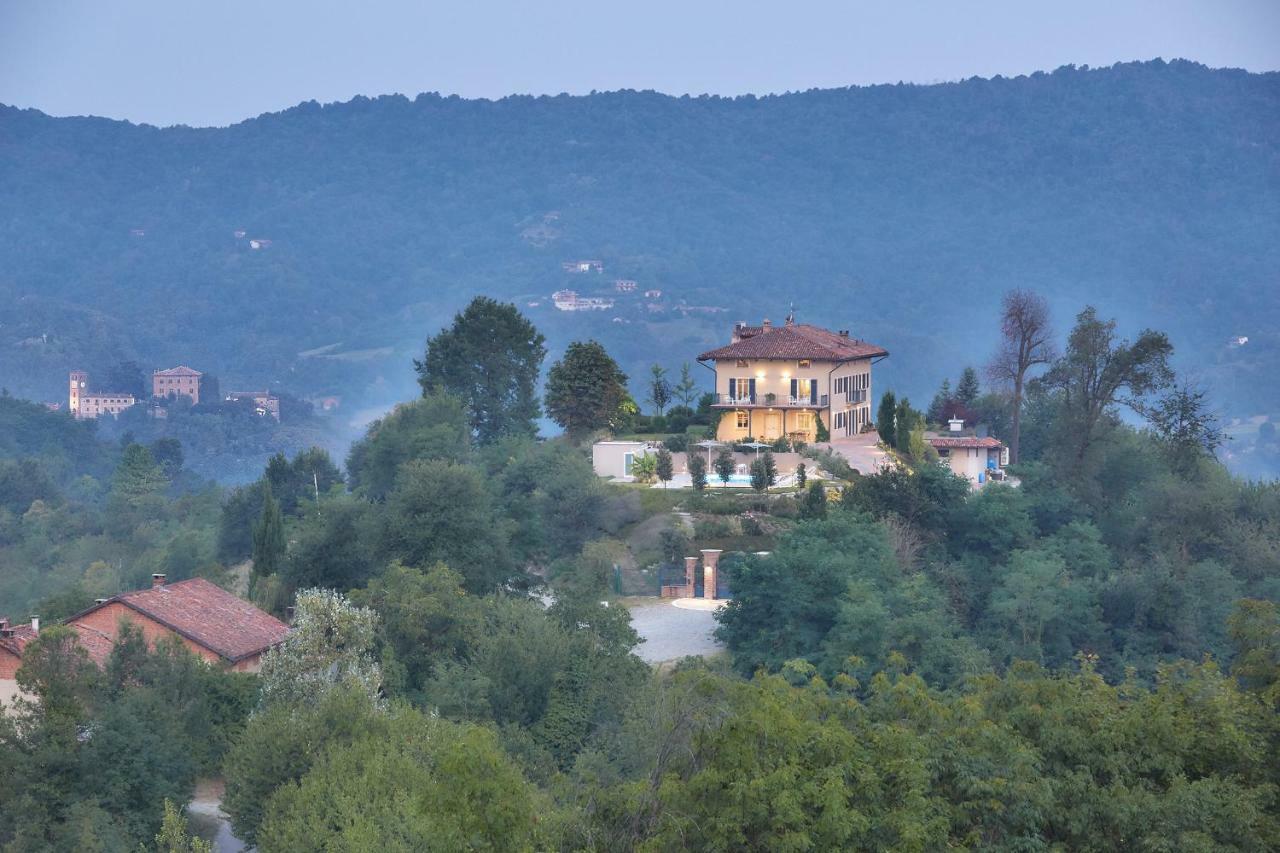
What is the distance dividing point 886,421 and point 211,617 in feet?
73.9

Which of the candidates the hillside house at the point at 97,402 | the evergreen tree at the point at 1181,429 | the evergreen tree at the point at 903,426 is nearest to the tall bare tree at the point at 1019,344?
the evergreen tree at the point at 1181,429

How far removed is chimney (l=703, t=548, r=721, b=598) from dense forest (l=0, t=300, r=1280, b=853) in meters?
0.68

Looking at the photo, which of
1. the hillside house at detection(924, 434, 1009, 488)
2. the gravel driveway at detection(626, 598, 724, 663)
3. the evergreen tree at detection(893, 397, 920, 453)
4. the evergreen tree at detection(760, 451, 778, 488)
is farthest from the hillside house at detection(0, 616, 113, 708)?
the hillside house at detection(924, 434, 1009, 488)

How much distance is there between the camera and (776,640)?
3769 centimetres

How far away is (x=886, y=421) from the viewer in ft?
172

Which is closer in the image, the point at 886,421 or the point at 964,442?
the point at 964,442

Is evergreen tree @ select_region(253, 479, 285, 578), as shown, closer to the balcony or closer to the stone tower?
the balcony

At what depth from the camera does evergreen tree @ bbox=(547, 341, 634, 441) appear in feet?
180

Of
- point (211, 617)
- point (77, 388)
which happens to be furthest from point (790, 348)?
point (77, 388)

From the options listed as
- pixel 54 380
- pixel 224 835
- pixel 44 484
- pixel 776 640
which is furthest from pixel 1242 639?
pixel 54 380

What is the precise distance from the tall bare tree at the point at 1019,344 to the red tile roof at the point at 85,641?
96.1 feet

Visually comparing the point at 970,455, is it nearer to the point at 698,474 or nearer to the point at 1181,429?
the point at 1181,429

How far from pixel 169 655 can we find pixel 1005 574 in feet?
65.6

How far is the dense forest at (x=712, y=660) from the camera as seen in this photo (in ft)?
66.8
